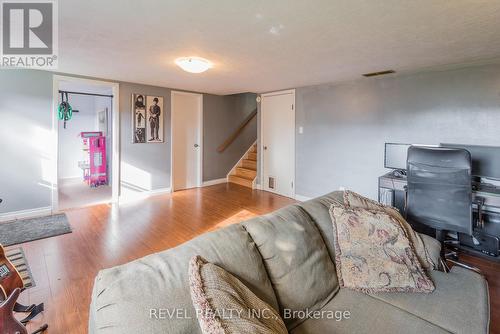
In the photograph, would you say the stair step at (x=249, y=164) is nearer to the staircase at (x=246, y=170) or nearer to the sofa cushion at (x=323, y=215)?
the staircase at (x=246, y=170)

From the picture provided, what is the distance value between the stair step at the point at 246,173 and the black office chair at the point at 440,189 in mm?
3822

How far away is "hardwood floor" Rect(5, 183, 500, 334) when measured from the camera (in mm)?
1968

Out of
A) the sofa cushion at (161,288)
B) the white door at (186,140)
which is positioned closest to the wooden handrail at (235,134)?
the white door at (186,140)

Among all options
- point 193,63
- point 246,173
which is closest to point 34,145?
point 193,63

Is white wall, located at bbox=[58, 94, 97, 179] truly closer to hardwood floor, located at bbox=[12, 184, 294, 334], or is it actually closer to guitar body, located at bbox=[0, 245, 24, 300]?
hardwood floor, located at bbox=[12, 184, 294, 334]

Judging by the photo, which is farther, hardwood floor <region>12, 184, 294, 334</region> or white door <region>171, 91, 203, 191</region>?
white door <region>171, 91, 203, 191</region>

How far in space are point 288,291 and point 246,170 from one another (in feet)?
16.9

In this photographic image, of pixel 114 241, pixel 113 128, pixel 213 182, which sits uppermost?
pixel 113 128

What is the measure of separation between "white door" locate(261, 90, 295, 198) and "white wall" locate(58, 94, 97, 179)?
463 centimetres

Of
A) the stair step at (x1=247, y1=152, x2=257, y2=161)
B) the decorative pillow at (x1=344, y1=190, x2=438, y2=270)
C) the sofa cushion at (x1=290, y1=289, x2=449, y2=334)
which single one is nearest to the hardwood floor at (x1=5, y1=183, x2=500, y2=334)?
the decorative pillow at (x1=344, y1=190, x2=438, y2=270)

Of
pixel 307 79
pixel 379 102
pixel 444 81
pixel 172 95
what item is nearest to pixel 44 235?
pixel 172 95

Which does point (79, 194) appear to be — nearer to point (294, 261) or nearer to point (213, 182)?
point (213, 182)

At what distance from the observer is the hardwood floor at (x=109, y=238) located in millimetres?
1994

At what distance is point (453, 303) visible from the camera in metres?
1.29
